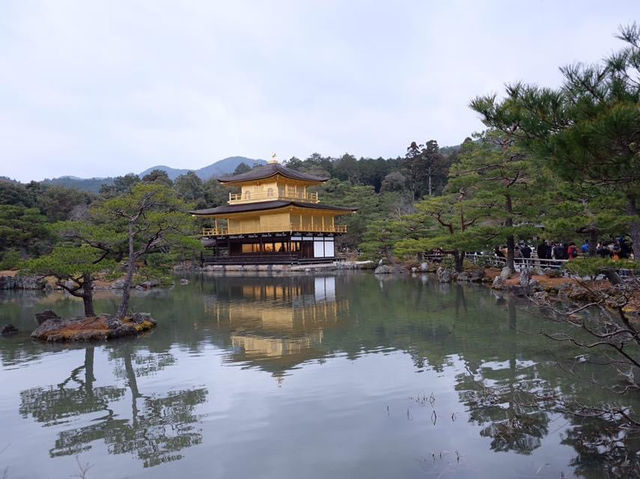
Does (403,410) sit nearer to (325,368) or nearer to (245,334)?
(325,368)

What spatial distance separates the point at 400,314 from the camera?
12734mm

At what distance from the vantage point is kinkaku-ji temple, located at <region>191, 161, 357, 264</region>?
31766 mm

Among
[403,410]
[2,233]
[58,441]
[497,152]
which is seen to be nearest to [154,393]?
[58,441]

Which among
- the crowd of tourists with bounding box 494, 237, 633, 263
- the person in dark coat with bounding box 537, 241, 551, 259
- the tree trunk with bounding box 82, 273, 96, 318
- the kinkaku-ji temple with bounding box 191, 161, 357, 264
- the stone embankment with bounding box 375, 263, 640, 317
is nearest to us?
the stone embankment with bounding box 375, 263, 640, 317

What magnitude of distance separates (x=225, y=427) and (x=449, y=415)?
8.22 ft

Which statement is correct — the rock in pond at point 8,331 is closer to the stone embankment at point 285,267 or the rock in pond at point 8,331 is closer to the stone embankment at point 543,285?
the stone embankment at point 543,285

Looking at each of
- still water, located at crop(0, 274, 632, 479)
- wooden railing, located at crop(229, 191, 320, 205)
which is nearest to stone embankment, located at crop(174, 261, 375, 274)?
wooden railing, located at crop(229, 191, 320, 205)

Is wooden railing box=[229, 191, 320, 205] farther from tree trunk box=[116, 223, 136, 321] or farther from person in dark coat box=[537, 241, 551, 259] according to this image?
tree trunk box=[116, 223, 136, 321]

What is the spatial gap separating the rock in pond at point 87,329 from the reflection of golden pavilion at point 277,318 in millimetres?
2011

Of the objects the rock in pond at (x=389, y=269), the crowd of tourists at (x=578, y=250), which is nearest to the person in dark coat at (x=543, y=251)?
the crowd of tourists at (x=578, y=250)

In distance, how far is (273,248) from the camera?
3322cm

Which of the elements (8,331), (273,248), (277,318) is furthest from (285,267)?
(8,331)

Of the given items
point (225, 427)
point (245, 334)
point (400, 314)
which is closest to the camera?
point (225, 427)

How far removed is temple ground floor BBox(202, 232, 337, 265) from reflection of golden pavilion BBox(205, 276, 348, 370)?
9702mm
